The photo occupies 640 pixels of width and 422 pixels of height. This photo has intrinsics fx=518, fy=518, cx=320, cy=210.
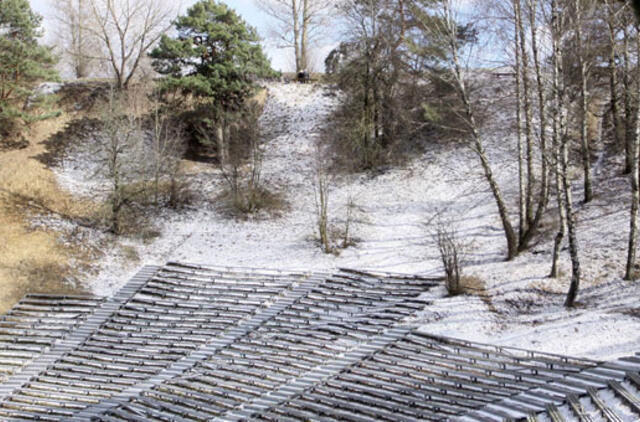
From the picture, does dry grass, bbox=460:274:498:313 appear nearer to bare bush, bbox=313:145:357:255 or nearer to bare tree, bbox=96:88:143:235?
bare bush, bbox=313:145:357:255

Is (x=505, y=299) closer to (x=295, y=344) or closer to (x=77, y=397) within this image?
(x=295, y=344)

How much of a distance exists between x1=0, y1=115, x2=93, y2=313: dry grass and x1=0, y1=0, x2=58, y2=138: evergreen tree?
2315 mm

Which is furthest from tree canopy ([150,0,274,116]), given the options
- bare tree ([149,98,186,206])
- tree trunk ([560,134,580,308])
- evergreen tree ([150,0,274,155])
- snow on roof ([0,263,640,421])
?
tree trunk ([560,134,580,308])

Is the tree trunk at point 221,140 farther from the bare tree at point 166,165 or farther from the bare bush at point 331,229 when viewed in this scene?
the bare bush at point 331,229

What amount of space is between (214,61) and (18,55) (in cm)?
868

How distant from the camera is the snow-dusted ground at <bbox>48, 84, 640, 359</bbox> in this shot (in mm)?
13023

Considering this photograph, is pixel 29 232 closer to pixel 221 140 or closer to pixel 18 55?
pixel 18 55

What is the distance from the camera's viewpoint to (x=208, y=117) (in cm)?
2625

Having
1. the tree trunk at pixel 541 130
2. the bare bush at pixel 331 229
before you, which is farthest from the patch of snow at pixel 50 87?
the tree trunk at pixel 541 130

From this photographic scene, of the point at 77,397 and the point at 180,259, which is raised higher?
the point at 180,259

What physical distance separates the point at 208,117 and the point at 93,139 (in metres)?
6.51

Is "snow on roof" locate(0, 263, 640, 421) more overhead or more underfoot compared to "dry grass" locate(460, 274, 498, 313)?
more underfoot

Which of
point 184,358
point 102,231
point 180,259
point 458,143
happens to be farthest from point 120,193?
point 458,143

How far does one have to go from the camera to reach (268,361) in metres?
13.1
